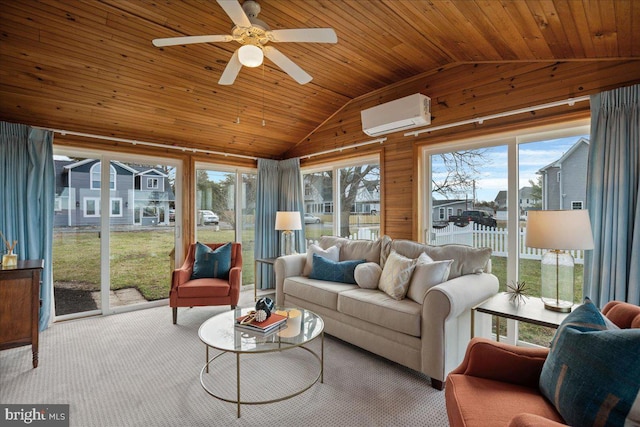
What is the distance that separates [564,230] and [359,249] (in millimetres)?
2000

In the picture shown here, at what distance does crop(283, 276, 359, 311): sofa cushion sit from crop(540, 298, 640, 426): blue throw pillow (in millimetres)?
1934

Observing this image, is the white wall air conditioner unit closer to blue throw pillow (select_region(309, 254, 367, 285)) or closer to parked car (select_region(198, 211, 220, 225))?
blue throw pillow (select_region(309, 254, 367, 285))

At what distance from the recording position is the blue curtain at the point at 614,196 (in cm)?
225

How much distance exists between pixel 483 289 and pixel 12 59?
4.39m

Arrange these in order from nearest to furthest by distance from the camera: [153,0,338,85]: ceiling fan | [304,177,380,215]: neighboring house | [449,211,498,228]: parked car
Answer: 1. [153,0,338,85]: ceiling fan
2. [449,211,498,228]: parked car
3. [304,177,380,215]: neighboring house

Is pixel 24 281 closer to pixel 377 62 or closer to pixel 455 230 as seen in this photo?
pixel 377 62

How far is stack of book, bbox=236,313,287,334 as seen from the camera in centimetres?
226

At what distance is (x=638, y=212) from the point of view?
2.21 m

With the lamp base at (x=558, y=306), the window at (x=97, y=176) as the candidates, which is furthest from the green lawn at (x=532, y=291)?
the window at (x=97, y=176)

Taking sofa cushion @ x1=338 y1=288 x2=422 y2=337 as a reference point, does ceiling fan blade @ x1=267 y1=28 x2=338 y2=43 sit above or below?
above

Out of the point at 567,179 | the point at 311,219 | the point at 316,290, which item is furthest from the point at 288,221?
the point at 567,179

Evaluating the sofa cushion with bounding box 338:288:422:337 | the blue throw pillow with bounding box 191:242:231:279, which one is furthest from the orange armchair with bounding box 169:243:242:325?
the sofa cushion with bounding box 338:288:422:337

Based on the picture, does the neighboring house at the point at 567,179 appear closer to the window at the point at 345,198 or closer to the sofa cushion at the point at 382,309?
the sofa cushion at the point at 382,309

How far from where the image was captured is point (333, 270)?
3486 mm
